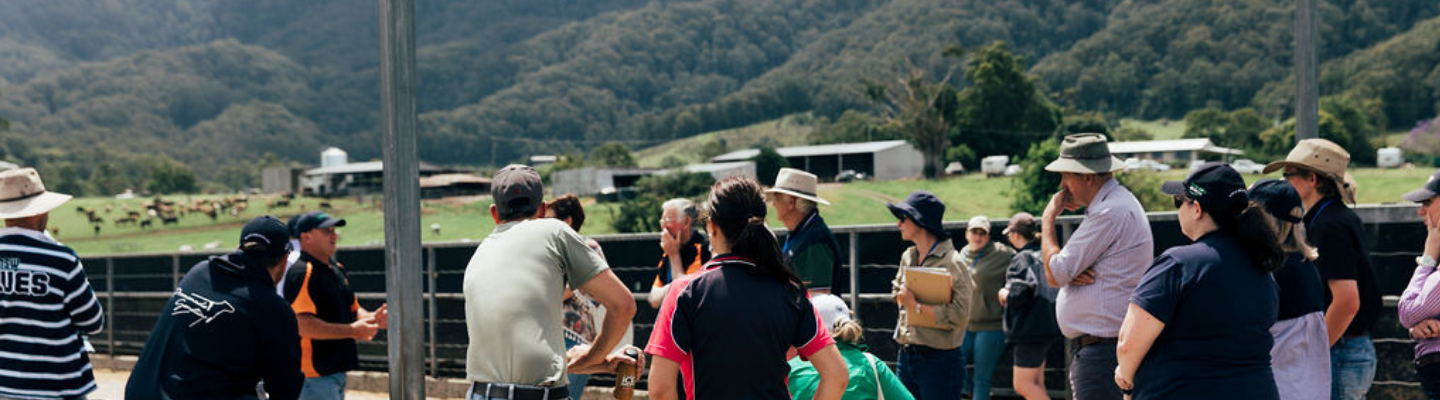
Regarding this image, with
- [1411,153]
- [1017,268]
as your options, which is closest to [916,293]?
[1017,268]

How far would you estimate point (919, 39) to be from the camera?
19562cm

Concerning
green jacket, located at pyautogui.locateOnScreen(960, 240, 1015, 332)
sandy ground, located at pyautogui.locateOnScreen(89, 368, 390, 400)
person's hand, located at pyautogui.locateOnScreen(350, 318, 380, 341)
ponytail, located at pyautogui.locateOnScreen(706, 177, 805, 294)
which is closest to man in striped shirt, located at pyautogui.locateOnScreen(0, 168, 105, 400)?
person's hand, located at pyautogui.locateOnScreen(350, 318, 380, 341)

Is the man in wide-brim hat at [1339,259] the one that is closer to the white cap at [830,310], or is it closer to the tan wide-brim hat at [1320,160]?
the tan wide-brim hat at [1320,160]

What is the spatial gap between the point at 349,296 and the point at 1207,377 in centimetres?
460

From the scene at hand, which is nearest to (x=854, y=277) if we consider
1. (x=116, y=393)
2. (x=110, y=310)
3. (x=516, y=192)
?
(x=516, y=192)

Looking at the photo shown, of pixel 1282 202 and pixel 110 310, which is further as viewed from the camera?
pixel 110 310

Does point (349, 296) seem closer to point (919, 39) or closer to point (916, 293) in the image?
point (916, 293)

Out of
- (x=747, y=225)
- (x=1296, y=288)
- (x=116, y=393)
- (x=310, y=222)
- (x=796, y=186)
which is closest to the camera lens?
(x=747, y=225)

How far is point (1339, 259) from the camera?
5.46m

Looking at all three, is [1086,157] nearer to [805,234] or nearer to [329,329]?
[805,234]

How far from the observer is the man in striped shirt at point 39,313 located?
17.9ft

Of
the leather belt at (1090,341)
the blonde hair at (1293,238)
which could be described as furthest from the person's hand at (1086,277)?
the blonde hair at (1293,238)

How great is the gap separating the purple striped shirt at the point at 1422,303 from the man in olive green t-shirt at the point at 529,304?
11.6ft

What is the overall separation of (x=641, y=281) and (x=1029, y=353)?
454 cm
